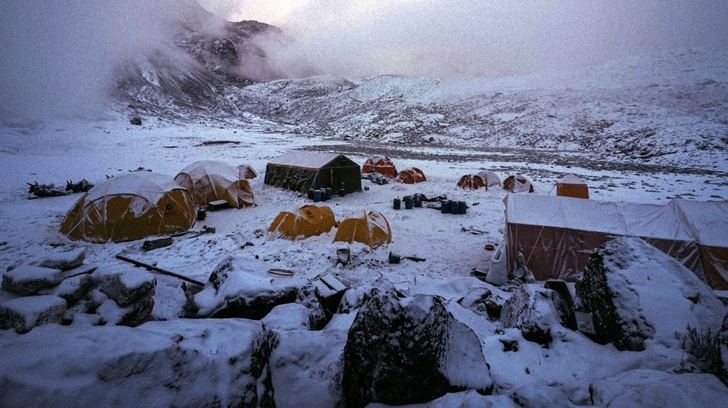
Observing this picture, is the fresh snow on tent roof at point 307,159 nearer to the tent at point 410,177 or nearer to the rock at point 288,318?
the tent at point 410,177

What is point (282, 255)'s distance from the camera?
10.1 m

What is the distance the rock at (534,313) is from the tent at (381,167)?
19.3 meters

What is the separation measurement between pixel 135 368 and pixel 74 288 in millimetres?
2868

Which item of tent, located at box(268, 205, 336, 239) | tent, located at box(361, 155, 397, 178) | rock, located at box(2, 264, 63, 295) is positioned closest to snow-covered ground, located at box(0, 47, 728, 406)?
rock, located at box(2, 264, 63, 295)

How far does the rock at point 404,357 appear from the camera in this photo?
125 inches

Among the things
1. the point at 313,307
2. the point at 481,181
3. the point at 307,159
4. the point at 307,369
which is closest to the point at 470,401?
the point at 307,369

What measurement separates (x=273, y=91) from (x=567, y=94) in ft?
264

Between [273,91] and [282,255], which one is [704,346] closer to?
[282,255]

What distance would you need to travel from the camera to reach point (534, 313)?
4.68 m

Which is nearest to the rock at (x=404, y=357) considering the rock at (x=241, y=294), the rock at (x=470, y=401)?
the rock at (x=470, y=401)

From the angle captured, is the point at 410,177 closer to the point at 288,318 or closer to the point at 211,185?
the point at 211,185

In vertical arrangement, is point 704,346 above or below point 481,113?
below

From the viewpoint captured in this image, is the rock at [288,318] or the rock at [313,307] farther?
the rock at [313,307]

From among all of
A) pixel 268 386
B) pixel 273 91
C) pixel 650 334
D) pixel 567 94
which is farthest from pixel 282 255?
pixel 273 91
